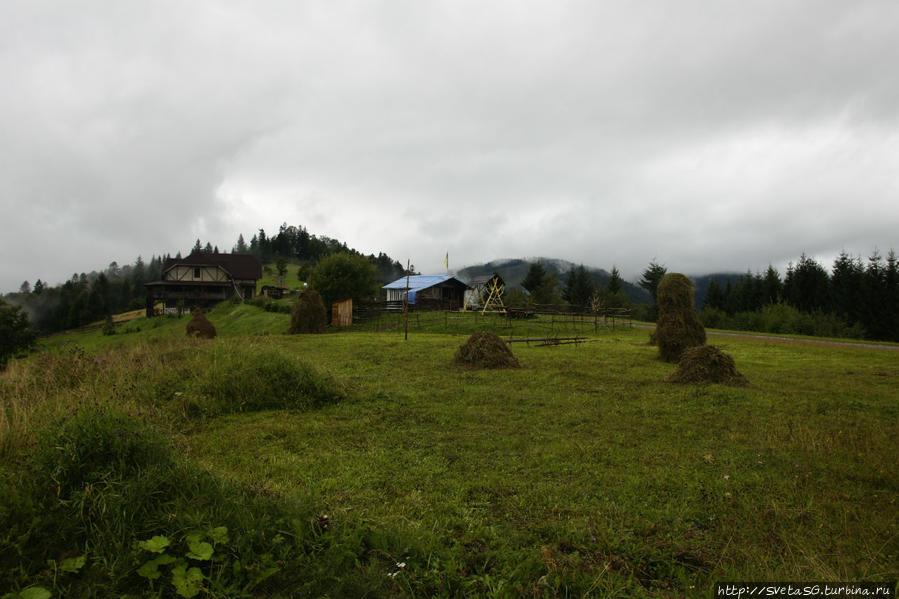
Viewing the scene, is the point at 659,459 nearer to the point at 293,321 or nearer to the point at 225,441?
the point at 225,441

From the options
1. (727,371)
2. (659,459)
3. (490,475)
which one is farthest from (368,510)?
(727,371)

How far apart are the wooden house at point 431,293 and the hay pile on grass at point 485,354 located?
2899cm

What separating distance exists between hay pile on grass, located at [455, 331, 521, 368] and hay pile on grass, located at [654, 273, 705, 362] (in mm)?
5857

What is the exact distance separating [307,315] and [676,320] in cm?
2224

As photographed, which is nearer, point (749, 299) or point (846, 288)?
point (846, 288)

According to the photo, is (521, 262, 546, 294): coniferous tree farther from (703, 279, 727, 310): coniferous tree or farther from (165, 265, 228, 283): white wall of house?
(165, 265, 228, 283): white wall of house

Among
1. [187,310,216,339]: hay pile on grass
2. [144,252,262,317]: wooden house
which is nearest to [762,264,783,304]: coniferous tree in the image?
[187,310,216,339]: hay pile on grass

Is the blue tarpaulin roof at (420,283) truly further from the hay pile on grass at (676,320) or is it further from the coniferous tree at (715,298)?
the coniferous tree at (715,298)

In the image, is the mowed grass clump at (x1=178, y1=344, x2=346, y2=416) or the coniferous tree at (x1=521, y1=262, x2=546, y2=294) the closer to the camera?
the mowed grass clump at (x1=178, y1=344, x2=346, y2=416)

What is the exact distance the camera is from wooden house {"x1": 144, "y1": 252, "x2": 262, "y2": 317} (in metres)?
57.3

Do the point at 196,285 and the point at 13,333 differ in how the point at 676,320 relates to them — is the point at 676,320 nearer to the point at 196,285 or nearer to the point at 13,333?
the point at 13,333

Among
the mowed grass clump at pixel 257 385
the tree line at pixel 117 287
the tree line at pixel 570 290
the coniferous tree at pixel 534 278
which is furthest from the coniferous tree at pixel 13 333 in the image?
the coniferous tree at pixel 534 278

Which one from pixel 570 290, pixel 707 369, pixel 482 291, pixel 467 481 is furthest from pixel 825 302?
pixel 467 481

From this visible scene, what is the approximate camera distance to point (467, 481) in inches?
183
